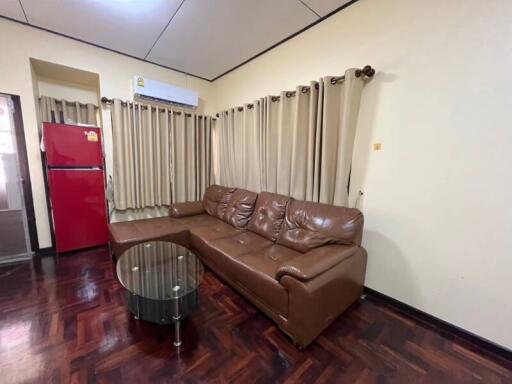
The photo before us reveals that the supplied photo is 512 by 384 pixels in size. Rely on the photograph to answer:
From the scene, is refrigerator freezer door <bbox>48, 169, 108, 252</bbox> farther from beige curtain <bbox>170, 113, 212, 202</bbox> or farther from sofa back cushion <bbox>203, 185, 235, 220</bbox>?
sofa back cushion <bbox>203, 185, 235, 220</bbox>

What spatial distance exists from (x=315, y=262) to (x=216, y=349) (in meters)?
0.85

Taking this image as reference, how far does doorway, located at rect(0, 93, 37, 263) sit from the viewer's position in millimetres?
2361

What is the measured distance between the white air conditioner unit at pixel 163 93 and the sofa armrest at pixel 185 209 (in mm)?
1523

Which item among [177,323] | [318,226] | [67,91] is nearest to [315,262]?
[318,226]

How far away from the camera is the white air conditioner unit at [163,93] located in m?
2.91

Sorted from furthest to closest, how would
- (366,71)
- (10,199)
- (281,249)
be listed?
(10,199) < (281,249) < (366,71)

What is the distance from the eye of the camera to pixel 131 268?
5.60 feet

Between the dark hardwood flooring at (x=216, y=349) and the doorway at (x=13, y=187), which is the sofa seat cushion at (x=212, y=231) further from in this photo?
the doorway at (x=13, y=187)

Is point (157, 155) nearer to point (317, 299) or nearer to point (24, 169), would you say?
point (24, 169)

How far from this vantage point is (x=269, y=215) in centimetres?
237

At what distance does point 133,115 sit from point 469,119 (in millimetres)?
3491

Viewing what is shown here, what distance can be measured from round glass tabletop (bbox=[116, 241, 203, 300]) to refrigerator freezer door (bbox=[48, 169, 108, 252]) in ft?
3.91

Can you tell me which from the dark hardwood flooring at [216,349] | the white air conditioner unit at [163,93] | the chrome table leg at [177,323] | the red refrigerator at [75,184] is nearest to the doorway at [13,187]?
the red refrigerator at [75,184]

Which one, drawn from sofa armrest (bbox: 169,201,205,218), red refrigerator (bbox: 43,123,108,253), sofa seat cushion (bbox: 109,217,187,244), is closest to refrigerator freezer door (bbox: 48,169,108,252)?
red refrigerator (bbox: 43,123,108,253)
